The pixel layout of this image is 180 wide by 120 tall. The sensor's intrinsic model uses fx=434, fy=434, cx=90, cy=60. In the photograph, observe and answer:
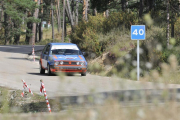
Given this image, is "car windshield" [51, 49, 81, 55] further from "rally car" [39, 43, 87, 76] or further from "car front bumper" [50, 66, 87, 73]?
"car front bumper" [50, 66, 87, 73]

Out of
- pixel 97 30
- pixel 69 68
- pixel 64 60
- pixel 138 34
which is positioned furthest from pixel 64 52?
pixel 97 30

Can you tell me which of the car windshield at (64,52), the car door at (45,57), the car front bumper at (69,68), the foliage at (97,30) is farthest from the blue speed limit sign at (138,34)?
the foliage at (97,30)

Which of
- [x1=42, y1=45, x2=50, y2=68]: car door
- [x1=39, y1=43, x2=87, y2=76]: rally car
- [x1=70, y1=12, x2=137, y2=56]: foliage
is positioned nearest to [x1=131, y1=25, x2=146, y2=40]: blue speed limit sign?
[x1=39, y1=43, x2=87, y2=76]: rally car

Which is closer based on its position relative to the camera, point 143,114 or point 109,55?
point 143,114

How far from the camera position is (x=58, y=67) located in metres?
20.7

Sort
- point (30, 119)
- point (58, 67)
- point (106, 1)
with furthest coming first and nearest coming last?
point (106, 1), point (58, 67), point (30, 119)

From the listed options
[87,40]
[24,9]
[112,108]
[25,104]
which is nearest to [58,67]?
[25,104]

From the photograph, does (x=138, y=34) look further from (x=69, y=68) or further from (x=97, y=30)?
(x=97, y=30)

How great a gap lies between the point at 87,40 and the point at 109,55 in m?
3.18

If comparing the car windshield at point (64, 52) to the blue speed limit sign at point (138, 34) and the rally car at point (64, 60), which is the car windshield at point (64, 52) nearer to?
the rally car at point (64, 60)

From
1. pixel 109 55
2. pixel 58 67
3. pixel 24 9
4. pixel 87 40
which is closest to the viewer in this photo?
pixel 58 67

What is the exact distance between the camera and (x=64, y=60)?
20.8 meters

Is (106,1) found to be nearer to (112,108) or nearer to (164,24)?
(164,24)

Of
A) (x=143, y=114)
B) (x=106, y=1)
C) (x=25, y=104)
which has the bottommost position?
(x=25, y=104)
